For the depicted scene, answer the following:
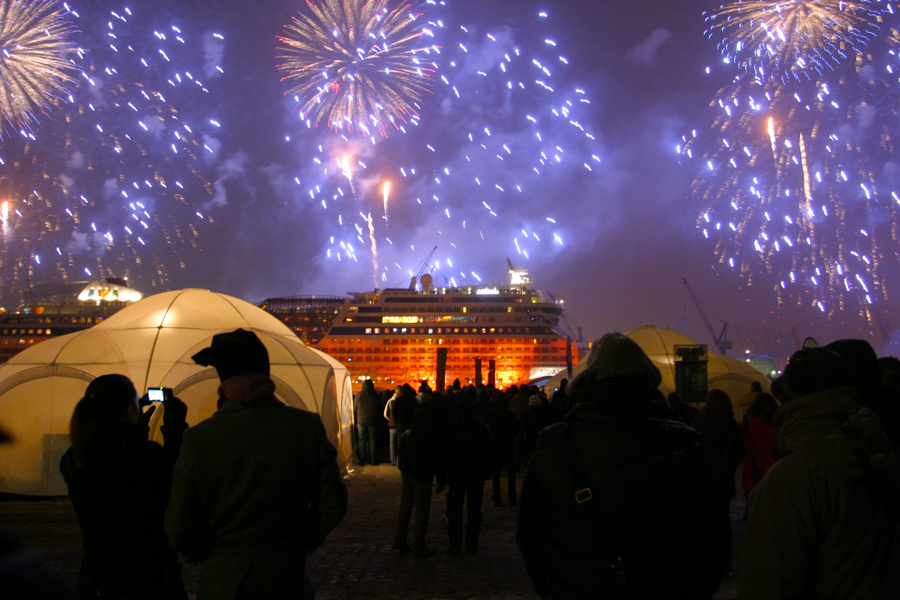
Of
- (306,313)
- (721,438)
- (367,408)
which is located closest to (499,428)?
(721,438)

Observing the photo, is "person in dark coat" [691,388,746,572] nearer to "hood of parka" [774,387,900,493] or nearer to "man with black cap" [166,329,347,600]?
"hood of parka" [774,387,900,493]

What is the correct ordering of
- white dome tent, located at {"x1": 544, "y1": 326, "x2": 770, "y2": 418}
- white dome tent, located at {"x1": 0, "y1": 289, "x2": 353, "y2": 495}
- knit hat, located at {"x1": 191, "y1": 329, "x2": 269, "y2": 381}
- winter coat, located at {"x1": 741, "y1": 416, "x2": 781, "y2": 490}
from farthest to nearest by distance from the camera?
white dome tent, located at {"x1": 544, "y1": 326, "x2": 770, "y2": 418}
white dome tent, located at {"x1": 0, "y1": 289, "x2": 353, "y2": 495}
winter coat, located at {"x1": 741, "y1": 416, "x2": 781, "y2": 490}
knit hat, located at {"x1": 191, "y1": 329, "x2": 269, "y2": 381}

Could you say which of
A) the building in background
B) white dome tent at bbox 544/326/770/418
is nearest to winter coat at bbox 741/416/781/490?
white dome tent at bbox 544/326/770/418

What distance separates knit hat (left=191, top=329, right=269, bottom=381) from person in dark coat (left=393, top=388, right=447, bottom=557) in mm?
3832

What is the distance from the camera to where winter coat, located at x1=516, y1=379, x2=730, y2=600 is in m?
1.82

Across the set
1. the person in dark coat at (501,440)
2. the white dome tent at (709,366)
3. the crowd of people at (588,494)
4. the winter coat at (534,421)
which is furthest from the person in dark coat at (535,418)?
the white dome tent at (709,366)

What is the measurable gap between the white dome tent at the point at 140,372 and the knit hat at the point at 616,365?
25.8ft

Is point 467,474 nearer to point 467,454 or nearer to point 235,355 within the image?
point 467,454

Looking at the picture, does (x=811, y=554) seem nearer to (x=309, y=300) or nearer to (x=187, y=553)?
(x=187, y=553)

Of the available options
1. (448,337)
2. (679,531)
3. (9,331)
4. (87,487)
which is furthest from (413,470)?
(9,331)

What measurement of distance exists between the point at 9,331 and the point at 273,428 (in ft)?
287

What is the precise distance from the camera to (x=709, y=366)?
66.1 feet

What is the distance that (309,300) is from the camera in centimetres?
13625

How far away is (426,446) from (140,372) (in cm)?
770
